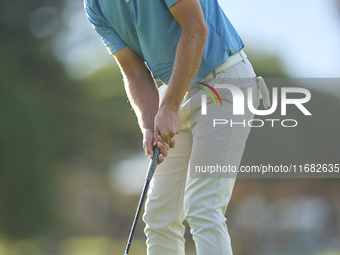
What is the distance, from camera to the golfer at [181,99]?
1.89 metres

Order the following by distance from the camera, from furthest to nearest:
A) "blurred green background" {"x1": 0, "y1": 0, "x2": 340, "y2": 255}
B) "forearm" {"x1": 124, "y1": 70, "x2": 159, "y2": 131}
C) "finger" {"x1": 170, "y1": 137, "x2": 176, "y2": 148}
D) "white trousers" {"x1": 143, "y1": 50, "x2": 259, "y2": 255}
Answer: "blurred green background" {"x1": 0, "y1": 0, "x2": 340, "y2": 255} → "forearm" {"x1": 124, "y1": 70, "x2": 159, "y2": 131} → "finger" {"x1": 170, "y1": 137, "x2": 176, "y2": 148} → "white trousers" {"x1": 143, "y1": 50, "x2": 259, "y2": 255}

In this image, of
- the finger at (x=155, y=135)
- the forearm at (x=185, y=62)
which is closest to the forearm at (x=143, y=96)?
the finger at (x=155, y=135)

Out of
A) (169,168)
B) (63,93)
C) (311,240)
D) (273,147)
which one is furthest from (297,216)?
(169,168)

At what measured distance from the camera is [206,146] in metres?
1.94

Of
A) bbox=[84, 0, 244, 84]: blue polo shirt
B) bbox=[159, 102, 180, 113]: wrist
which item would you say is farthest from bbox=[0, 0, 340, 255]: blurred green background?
bbox=[159, 102, 180, 113]: wrist

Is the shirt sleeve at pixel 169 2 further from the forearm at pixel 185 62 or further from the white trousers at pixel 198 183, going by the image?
the white trousers at pixel 198 183

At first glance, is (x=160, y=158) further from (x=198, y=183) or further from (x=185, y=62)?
(x=185, y=62)

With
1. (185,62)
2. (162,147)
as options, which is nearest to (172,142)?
(162,147)

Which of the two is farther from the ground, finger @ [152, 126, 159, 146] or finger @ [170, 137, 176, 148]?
finger @ [152, 126, 159, 146]

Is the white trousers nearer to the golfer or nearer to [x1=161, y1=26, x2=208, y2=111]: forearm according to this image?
the golfer

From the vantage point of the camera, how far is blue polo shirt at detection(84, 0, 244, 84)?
6.57 ft

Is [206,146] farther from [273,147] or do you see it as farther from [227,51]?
[273,147]

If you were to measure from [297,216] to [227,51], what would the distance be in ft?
31.0

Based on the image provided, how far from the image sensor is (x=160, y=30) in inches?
79.5
